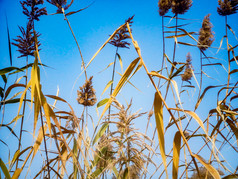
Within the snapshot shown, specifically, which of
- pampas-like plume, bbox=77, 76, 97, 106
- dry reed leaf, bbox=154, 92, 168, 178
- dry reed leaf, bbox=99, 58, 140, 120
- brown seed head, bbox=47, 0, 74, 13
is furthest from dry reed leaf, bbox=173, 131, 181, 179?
brown seed head, bbox=47, 0, 74, 13

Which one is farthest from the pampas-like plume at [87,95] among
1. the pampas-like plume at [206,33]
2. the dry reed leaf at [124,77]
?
the pampas-like plume at [206,33]

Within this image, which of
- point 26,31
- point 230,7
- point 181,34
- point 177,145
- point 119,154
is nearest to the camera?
point 177,145

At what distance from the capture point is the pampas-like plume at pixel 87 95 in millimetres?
1297

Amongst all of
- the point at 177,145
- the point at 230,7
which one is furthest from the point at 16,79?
the point at 230,7

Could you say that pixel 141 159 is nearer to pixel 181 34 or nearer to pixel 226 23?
pixel 181 34

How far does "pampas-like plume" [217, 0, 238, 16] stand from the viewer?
163 centimetres

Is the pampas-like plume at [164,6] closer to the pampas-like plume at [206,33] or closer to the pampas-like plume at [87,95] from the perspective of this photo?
the pampas-like plume at [206,33]

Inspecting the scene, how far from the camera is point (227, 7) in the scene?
64.1 inches

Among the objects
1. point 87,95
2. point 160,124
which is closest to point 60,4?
point 87,95

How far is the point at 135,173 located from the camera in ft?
3.67

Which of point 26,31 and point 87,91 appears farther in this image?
point 87,91

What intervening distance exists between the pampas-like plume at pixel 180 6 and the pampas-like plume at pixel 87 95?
3.18 feet

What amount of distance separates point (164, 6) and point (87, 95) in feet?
3.33

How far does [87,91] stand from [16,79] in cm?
51
